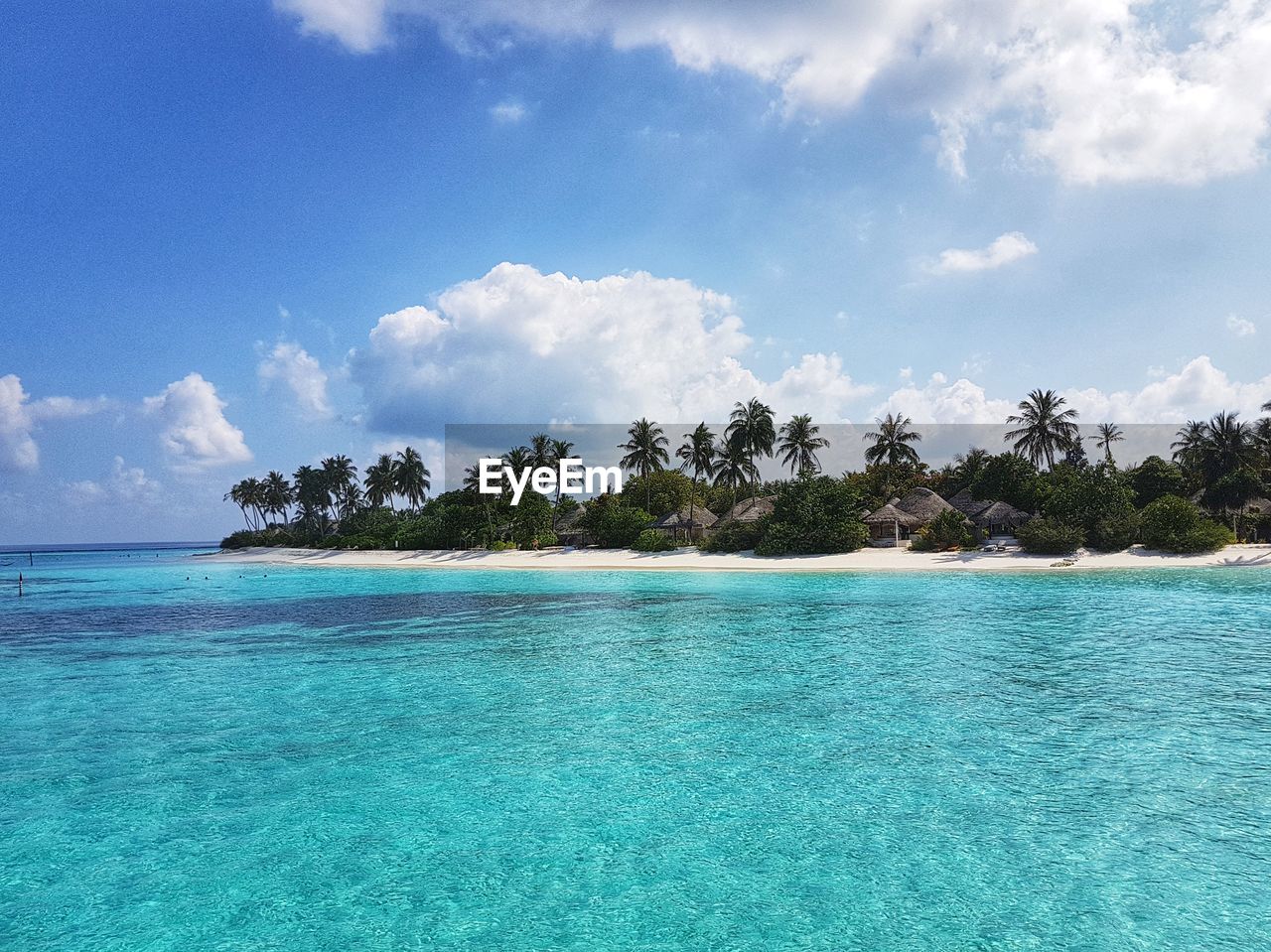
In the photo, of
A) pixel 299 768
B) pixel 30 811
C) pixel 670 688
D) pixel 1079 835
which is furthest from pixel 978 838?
pixel 30 811

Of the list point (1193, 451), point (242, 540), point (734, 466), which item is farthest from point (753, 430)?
point (242, 540)

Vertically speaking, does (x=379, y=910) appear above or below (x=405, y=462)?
below

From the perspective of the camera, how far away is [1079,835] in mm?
7191

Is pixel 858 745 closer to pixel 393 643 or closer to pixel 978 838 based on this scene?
pixel 978 838

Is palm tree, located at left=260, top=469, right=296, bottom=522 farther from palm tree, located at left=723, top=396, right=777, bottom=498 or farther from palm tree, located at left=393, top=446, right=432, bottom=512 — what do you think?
palm tree, located at left=723, top=396, right=777, bottom=498

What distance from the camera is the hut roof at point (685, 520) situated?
64.0 metres

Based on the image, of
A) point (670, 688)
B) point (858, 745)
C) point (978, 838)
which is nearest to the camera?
point (978, 838)

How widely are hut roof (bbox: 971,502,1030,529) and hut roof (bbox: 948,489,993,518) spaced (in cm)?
106

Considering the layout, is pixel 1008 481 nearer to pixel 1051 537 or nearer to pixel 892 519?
pixel 892 519

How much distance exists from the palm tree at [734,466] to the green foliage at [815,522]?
45.0 ft

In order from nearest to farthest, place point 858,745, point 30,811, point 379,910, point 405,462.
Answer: point 379,910, point 30,811, point 858,745, point 405,462

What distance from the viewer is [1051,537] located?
43.8m

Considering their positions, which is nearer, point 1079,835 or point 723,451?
point 1079,835

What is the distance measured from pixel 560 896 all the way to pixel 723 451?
6094cm
